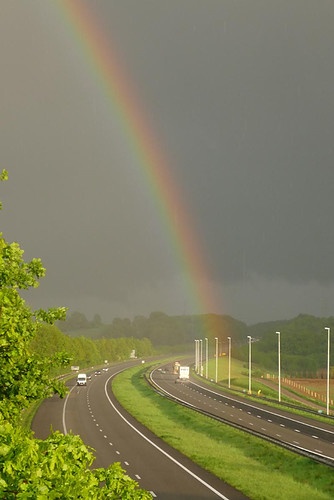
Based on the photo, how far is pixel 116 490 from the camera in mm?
9156

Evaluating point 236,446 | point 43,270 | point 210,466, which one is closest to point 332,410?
point 236,446

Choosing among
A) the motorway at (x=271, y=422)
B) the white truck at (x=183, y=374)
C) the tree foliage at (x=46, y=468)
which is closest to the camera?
the tree foliage at (x=46, y=468)

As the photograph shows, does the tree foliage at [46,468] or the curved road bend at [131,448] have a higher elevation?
the tree foliage at [46,468]

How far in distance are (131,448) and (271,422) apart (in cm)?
2465

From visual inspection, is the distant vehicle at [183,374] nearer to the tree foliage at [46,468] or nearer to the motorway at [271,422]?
the motorway at [271,422]

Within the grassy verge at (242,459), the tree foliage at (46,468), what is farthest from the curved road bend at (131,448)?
the tree foliage at (46,468)

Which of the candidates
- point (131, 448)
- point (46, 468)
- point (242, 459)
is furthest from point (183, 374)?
point (46, 468)

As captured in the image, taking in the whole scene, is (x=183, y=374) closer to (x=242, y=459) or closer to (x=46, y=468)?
(x=242, y=459)

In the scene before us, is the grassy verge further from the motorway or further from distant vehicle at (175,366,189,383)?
distant vehicle at (175,366,189,383)

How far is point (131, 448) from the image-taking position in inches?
2330

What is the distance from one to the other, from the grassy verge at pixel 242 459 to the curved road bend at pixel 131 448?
1137mm

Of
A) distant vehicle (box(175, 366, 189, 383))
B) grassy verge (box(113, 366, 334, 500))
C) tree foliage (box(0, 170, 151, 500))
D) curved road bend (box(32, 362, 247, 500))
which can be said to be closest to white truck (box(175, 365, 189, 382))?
distant vehicle (box(175, 366, 189, 383))

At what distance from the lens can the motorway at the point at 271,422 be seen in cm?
5896

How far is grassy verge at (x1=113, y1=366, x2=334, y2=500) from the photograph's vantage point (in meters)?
42.1
